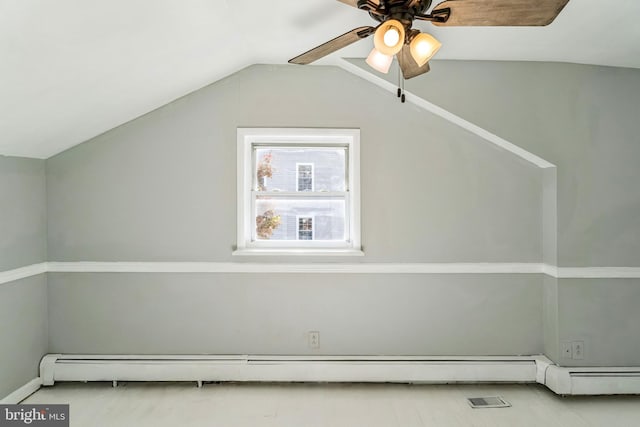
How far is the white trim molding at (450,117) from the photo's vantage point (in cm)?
296

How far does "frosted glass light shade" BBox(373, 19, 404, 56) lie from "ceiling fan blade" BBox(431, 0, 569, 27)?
15 cm

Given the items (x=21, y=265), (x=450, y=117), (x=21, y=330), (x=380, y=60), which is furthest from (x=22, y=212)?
(x=450, y=117)

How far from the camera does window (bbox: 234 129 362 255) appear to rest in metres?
3.25

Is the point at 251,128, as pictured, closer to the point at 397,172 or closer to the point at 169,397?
the point at 397,172

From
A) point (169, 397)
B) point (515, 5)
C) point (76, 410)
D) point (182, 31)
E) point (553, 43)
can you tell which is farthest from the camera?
point (169, 397)

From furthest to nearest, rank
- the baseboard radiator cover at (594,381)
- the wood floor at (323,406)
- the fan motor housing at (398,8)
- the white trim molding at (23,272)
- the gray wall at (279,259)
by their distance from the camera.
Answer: the gray wall at (279,259)
the baseboard radiator cover at (594,381)
the white trim molding at (23,272)
the wood floor at (323,406)
the fan motor housing at (398,8)

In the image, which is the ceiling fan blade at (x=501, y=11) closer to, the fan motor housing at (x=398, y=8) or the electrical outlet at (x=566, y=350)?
the fan motor housing at (x=398, y=8)

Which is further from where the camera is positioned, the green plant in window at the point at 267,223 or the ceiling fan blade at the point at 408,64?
the green plant in window at the point at 267,223

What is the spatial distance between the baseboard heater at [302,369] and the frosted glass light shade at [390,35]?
229 cm

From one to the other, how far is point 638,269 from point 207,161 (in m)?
3.21

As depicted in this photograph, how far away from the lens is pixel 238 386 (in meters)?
3.05

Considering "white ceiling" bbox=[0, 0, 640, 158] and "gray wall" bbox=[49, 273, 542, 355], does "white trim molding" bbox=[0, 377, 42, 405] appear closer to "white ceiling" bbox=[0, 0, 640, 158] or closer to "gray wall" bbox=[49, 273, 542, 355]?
"gray wall" bbox=[49, 273, 542, 355]

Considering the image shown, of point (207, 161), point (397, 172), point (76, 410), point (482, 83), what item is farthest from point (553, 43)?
point (76, 410)

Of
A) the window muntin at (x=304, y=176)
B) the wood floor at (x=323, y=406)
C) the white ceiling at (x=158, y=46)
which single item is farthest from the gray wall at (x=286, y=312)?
the white ceiling at (x=158, y=46)
